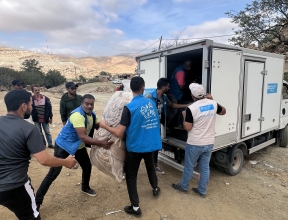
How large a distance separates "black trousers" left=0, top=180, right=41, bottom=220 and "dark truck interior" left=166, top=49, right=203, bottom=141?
9.37ft

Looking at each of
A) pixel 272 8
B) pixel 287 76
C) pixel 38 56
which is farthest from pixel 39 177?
pixel 38 56

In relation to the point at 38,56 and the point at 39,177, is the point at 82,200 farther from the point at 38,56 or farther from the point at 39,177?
the point at 38,56

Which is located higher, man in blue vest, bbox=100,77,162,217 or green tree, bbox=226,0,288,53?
green tree, bbox=226,0,288,53

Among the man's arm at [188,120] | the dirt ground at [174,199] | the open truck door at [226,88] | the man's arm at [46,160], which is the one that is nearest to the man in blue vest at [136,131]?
the dirt ground at [174,199]

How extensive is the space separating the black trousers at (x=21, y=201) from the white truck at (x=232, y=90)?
251 cm

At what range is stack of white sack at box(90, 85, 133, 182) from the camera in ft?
9.60

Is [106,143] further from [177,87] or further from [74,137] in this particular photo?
[177,87]

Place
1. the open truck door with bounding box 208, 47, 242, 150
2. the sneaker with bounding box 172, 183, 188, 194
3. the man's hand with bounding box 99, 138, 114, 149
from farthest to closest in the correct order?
the sneaker with bounding box 172, 183, 188, 194 → the open truck door with bounding box 208, 47, 242, 150 → the man's hand with bounding box 99, 138, 114, 149

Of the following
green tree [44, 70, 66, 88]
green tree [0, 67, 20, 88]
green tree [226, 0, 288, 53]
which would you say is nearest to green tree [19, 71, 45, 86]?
green tree [0, 67, 20, 88]

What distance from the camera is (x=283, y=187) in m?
3.89

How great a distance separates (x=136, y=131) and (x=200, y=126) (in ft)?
3.49

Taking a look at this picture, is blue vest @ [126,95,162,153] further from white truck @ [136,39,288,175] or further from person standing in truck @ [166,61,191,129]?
person standing in truck @ [166,61,191,129]

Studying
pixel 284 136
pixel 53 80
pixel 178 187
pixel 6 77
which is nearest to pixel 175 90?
pixel 178 187

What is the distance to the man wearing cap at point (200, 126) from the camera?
3186 mm
